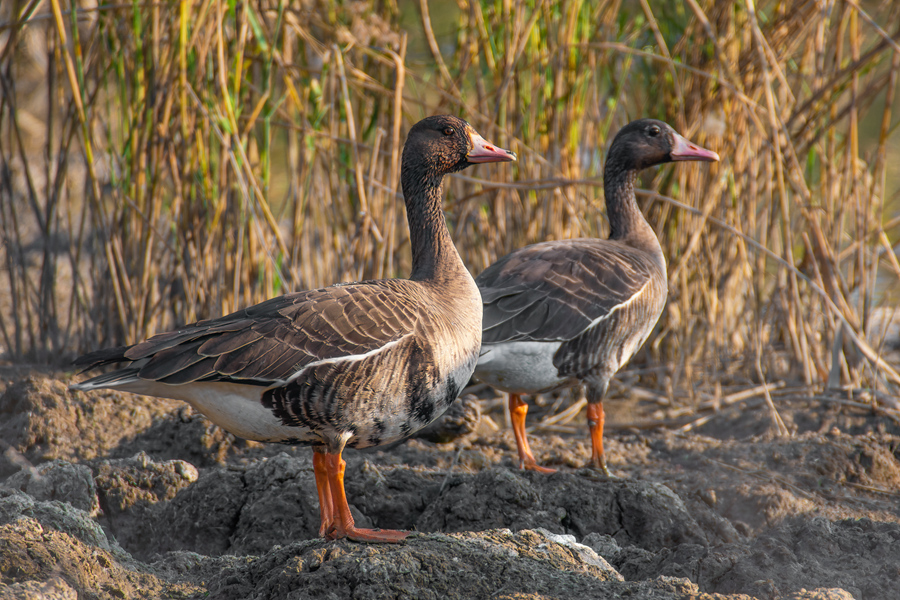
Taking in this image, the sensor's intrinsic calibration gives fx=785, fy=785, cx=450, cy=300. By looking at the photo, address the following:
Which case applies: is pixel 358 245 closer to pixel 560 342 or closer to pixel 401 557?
pixel 560 342

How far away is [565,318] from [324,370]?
2.00 meters

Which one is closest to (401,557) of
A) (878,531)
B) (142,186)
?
(878,531)

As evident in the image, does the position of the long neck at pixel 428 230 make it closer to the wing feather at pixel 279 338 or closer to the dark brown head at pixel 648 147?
the wing feather at pixel 279 338

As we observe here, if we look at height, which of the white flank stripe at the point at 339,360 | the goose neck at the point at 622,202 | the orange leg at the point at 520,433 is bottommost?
the orange leg at the point at 520,433

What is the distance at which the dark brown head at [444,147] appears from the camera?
3906 millimetres

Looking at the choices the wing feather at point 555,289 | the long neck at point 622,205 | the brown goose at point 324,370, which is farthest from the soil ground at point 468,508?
the long neck at point 622,205

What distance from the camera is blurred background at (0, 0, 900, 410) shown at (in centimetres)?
514

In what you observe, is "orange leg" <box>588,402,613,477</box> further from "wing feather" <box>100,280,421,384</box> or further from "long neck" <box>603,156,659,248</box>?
"wing feather" <box>100,280,421,384</box>

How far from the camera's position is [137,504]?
152 inches

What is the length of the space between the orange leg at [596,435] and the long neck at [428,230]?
1.52 metres

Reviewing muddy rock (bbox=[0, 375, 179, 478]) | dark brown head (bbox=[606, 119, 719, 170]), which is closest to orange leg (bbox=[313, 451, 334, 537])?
muddy rock (bbox=[0, 375, 179, 478])

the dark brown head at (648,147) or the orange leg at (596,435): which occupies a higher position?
the dark brown head at (648,147)

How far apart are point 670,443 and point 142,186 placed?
156 inches

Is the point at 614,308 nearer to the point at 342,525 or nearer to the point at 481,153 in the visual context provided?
the point at 481,153
